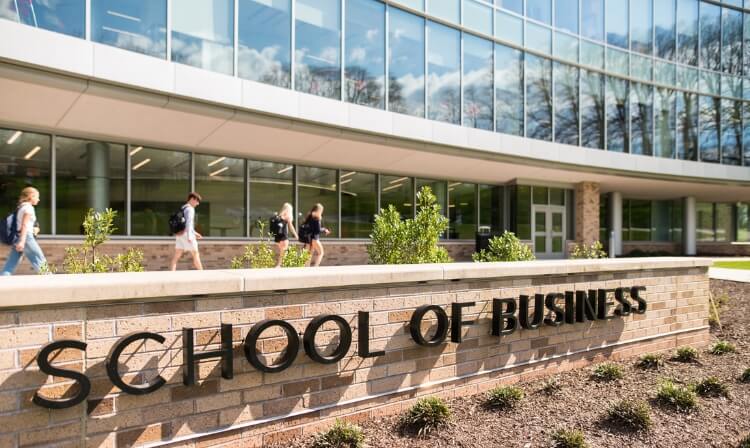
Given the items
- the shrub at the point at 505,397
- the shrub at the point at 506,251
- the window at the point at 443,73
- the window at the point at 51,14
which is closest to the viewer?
the shrub at the point at 505,397

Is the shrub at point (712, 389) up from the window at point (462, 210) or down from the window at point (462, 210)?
down

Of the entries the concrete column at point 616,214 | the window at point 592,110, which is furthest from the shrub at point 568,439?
the concrete column at point 616,214

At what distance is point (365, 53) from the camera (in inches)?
627

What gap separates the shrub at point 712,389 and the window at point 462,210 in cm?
1572

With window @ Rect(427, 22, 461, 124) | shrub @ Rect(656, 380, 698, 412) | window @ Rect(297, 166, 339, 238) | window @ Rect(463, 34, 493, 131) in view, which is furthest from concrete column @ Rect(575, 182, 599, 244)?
shrub @ Rect(656, 380, 698, 412)

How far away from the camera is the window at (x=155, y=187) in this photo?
552 inches

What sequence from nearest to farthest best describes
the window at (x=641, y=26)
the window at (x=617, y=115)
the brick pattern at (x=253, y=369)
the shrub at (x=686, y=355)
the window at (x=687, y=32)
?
the brick pattern at (x=253, y=369)
the shrub at (x=686, y=355)
the window at (x=617, y=115)
the window at (x=641, y=26)
the window at (x=687, y=32)

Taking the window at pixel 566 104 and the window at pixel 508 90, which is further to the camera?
the window at pixel 566 104

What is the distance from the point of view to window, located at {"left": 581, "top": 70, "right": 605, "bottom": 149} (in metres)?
22.5

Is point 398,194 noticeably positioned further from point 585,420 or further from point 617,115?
point 585,420

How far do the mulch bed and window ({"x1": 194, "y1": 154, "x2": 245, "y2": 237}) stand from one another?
11508 millimetres

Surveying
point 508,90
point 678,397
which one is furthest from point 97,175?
point 508,90

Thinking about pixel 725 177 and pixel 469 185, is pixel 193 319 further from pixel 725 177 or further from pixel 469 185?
pixel 725 177

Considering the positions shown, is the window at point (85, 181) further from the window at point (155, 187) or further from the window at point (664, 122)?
the window at point (664, 122)
